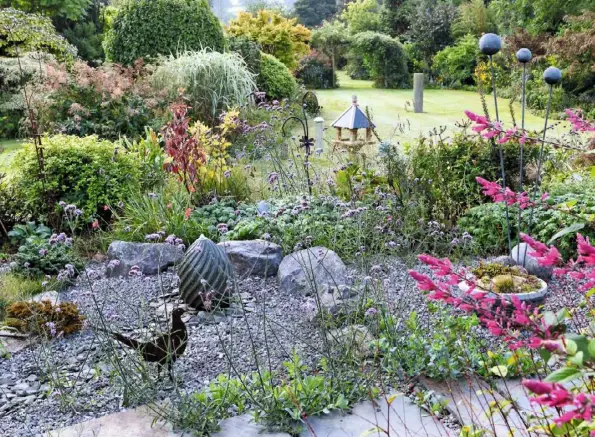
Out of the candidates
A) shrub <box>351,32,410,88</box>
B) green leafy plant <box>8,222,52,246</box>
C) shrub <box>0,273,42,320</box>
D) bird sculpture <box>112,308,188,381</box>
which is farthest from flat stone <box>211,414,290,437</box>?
shrub <box>351,32,410,88</box>

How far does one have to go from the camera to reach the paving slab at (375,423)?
2637mm

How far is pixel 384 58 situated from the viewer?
19438 mm

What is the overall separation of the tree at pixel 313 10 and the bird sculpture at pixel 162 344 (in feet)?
93.0

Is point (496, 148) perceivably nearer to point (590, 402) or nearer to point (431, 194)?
point (431, 194)

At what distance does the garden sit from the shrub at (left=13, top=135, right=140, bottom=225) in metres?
0.02

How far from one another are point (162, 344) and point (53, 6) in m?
14.7

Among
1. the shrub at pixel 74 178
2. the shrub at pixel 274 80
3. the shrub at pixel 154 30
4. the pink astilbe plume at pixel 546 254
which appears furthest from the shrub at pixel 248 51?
the pink astilbe plume at pixel 546 254

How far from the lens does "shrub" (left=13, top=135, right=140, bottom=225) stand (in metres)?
5.68

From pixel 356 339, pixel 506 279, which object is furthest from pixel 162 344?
pixel 506 279

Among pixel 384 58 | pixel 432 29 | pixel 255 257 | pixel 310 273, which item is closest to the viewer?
pixel 310 273

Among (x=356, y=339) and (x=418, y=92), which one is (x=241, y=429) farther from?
(x=418, y=92)

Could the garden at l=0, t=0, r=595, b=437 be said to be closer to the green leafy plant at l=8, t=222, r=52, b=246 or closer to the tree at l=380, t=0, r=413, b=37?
the green leafy plant at l=8, t=222, r=52, b=246

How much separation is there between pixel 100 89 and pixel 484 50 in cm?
539

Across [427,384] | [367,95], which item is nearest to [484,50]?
[427,384]
